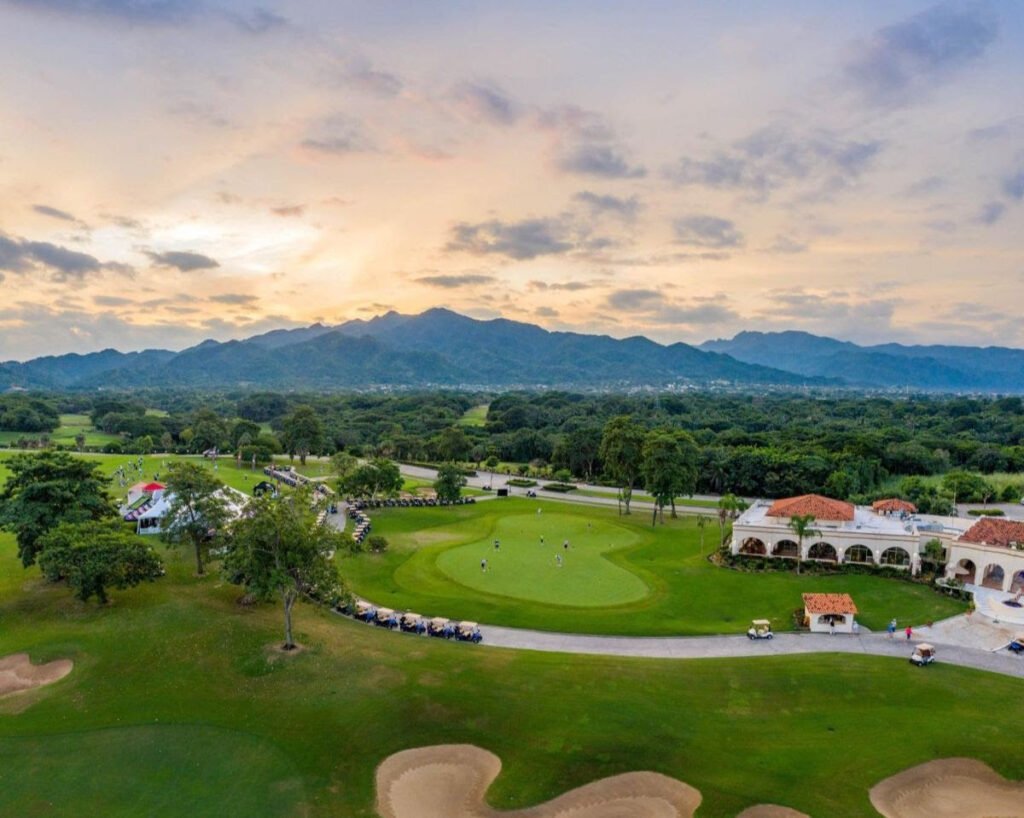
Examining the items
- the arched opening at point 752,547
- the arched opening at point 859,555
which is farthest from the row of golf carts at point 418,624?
the arched opening at point 859,555

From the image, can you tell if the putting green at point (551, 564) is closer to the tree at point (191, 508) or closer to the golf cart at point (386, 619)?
the golf cart at point (386, 619)

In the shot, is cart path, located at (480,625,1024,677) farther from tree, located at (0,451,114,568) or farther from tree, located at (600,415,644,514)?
tree, located at (600,415,644,514)

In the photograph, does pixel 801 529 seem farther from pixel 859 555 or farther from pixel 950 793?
pixel 950 793

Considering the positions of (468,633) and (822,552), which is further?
(822,552)

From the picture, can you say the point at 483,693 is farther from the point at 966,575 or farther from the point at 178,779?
the point at 966,575

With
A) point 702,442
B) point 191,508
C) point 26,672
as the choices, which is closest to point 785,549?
point 191,508

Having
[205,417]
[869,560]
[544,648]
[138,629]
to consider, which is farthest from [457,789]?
[205,417]
